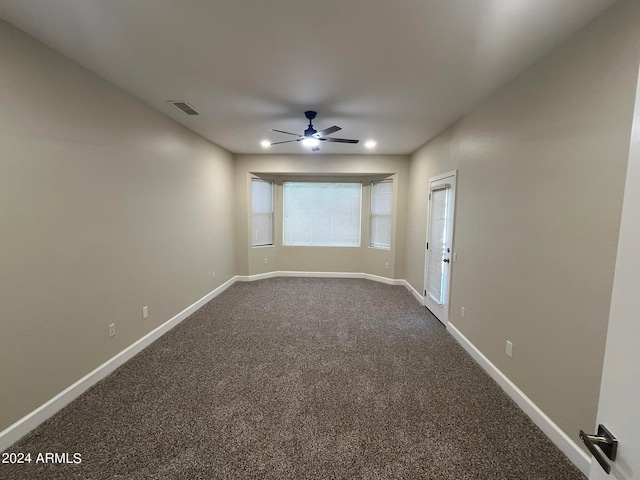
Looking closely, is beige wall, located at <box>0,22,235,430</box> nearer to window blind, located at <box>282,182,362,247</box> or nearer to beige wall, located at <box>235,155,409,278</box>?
beige wall, located at <box>235,155,409,278</box>

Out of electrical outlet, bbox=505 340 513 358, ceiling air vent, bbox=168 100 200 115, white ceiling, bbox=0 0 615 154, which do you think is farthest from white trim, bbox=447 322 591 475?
ceiling air vent, bbox=168 100 200 115

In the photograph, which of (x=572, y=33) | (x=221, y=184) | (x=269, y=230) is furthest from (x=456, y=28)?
(x=269, y=230)

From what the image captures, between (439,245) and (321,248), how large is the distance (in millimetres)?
2792

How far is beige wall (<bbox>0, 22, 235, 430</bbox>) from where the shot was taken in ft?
5.72

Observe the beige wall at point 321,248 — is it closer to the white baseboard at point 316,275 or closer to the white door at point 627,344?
the white baseboard at point 316,275

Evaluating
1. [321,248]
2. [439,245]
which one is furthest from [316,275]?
[439,245]

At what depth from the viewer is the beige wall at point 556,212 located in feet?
4.89

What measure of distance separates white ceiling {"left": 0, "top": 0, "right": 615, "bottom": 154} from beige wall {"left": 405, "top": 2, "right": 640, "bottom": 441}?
0.24 metres

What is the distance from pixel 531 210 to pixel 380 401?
187 centimetres

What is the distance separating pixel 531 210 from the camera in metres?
2.05

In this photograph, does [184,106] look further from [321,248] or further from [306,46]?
[321,248]

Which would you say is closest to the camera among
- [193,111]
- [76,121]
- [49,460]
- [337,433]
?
[49,460]

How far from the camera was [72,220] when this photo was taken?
6.98 feet

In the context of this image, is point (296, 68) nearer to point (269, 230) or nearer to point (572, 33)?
point (572, 33)
